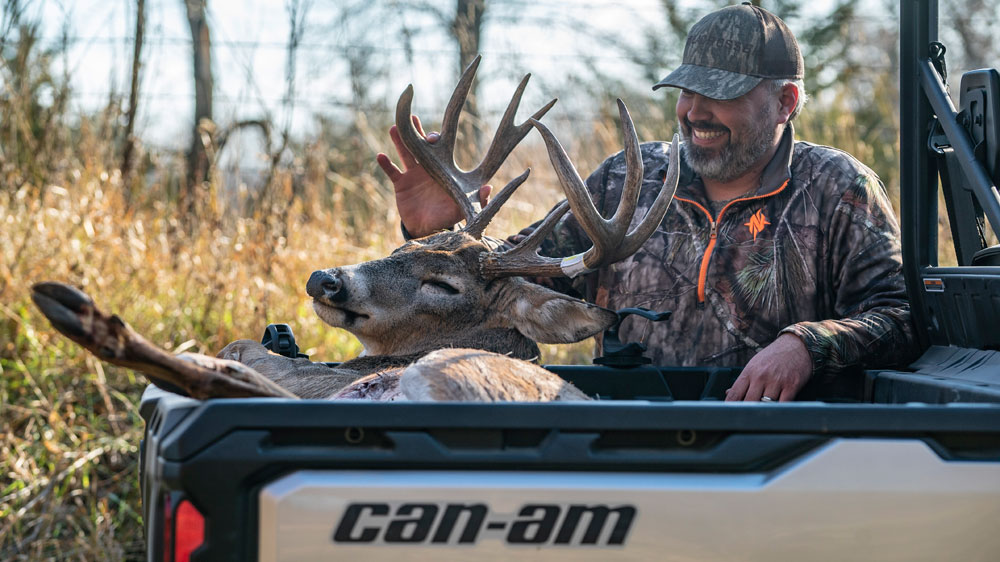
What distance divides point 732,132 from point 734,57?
327mm

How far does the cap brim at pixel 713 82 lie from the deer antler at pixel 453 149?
1.90 ft

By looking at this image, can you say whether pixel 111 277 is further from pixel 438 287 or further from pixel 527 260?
pixel 527 260

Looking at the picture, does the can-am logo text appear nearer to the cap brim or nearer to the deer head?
the deer head

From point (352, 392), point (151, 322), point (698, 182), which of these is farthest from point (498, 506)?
point (151, 322)

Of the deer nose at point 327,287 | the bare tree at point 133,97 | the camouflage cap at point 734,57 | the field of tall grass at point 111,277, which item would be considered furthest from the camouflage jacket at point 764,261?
the bare tree at point 133,97

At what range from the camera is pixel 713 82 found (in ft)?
15.1

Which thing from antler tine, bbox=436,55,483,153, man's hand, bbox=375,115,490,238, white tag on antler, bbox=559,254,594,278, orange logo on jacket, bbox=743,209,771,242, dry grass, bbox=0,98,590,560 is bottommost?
dry grass, bbox=0,98,590,560

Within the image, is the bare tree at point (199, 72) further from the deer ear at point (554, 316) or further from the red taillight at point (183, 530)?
the red taillight at point (183, 530)

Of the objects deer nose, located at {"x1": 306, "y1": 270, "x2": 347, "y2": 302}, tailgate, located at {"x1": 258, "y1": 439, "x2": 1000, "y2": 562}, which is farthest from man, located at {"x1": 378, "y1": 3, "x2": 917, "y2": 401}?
tailgate, located at {"x1": 258, "y1": 439, "x2": 1000, "y2": 562}

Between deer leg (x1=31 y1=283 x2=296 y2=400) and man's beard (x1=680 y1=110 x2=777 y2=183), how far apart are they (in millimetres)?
2795

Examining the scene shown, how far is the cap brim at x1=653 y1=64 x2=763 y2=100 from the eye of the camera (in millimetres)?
4578

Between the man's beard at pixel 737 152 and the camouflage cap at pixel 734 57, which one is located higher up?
the camouflage cap at pixel 734 57

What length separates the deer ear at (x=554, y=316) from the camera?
386cm

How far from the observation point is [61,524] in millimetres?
5320
